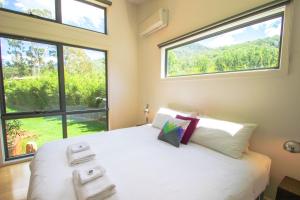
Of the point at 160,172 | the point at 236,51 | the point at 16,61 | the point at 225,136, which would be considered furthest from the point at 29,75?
the point at 236,51

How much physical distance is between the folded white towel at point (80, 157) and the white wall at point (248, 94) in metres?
1.64

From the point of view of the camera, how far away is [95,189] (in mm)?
914

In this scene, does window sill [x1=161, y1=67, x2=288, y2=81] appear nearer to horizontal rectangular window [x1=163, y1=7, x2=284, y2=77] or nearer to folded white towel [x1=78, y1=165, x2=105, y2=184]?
horizontal rectangular window [x1=163, y1=7, x2=284, y2=77]

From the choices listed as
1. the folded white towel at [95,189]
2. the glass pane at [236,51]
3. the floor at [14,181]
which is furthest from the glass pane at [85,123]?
the folded white towel at [95,189]

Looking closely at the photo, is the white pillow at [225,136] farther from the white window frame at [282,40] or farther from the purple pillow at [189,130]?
the white window frame at [282,40]

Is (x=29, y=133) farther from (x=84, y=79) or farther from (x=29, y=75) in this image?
(x=84, y=79)

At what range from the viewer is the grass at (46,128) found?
255 cm

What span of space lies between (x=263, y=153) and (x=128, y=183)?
5.11 feet

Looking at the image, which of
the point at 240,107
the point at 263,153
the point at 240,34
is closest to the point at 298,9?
the point at 240,34

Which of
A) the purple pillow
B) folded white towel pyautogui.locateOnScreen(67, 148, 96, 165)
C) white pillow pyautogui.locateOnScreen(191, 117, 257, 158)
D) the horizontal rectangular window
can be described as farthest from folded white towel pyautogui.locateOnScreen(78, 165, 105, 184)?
the horizontal rectangular window

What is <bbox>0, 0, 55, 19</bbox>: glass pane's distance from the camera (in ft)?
7.41

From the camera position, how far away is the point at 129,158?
4.68 feet

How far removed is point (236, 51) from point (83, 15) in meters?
2.81

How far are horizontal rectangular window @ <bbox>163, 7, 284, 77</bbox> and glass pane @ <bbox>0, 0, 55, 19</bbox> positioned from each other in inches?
86.7
